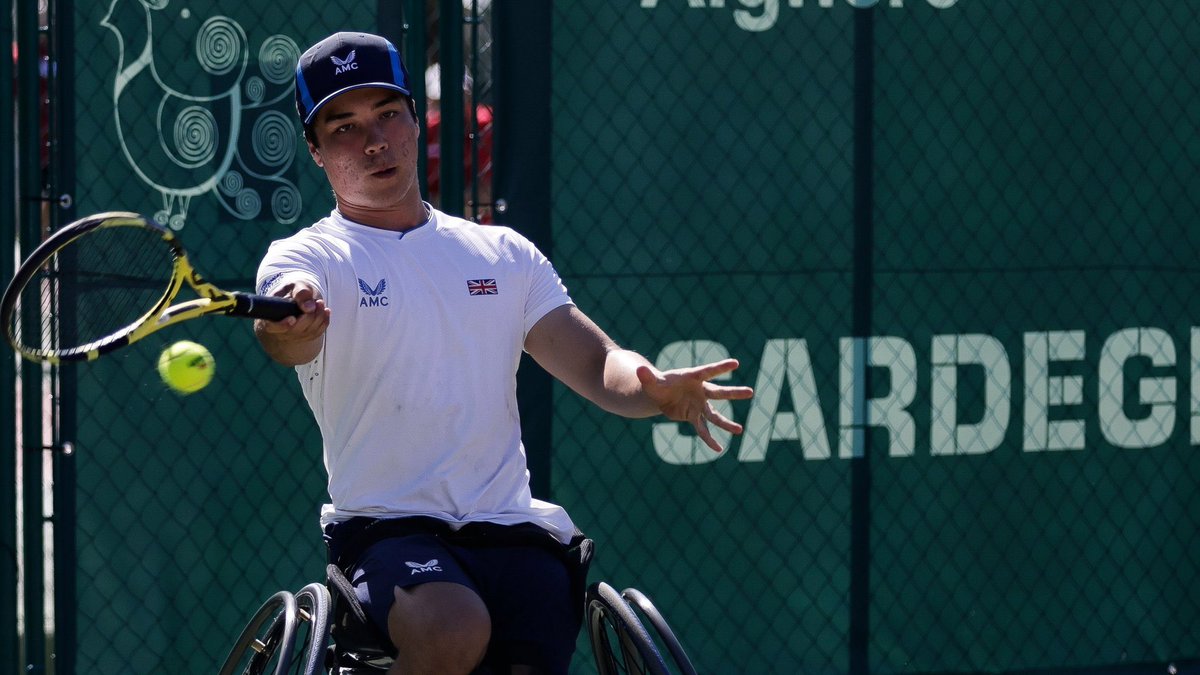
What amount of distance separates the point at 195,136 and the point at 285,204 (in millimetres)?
282

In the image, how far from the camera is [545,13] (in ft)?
13.4

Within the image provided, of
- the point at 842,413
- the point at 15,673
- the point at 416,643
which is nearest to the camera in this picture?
the point at 416,643

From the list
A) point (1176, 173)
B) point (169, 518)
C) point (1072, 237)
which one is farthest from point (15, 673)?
point (1176, 173)

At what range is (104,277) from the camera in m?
2.96

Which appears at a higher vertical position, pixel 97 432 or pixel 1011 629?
pixel 97 432

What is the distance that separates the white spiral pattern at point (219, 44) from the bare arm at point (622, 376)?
58.8 inches

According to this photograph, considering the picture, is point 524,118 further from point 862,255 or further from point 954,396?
point 954,396

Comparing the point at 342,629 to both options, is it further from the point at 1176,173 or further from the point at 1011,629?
the point at 1176,173

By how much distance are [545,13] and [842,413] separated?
53.7 inches

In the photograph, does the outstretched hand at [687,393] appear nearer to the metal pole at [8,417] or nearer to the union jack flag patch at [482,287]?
the union jack flag patch at [482,287]

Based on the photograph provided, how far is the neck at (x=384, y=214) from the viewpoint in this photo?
9.26 feet

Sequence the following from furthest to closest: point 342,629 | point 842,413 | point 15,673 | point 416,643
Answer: point 842,413 → point 15,673 → point 342,629 → point 416,643

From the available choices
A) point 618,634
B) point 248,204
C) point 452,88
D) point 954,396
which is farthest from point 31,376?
point 954,396

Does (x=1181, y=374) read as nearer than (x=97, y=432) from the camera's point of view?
No
